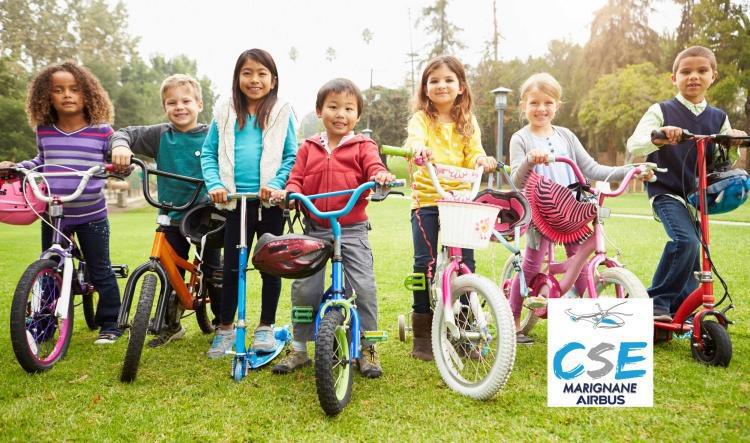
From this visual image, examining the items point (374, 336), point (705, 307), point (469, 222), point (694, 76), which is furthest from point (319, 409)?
point (694, 76)

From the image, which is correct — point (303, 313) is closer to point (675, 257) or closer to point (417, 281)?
point (417, 281)

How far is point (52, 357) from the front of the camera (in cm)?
324

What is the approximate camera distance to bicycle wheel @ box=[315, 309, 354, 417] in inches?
94.3

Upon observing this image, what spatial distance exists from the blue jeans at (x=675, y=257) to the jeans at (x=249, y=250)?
2.50 m

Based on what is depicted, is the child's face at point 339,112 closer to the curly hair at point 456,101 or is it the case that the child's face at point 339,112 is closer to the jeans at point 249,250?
the curly hair at point 456,101

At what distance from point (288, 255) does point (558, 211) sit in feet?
5.27

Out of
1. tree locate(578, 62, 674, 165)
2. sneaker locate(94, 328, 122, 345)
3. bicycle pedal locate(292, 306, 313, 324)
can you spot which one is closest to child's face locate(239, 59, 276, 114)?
bicycle pedal locate(292, 306, 313, 324)

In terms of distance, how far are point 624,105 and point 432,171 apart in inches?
1019

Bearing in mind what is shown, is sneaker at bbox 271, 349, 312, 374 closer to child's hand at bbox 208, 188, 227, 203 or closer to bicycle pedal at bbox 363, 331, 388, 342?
bicycle pedal at bbox 363, 331, 388, 342

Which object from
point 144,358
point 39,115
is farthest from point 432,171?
point 39,115

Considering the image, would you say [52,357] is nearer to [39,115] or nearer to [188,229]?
[188,229]

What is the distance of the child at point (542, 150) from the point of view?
342 centimetres

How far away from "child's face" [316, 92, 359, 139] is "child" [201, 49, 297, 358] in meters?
0.34

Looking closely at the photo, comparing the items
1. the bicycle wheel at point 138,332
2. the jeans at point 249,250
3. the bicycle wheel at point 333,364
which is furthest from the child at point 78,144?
the bicycle wheel at point 333,364
